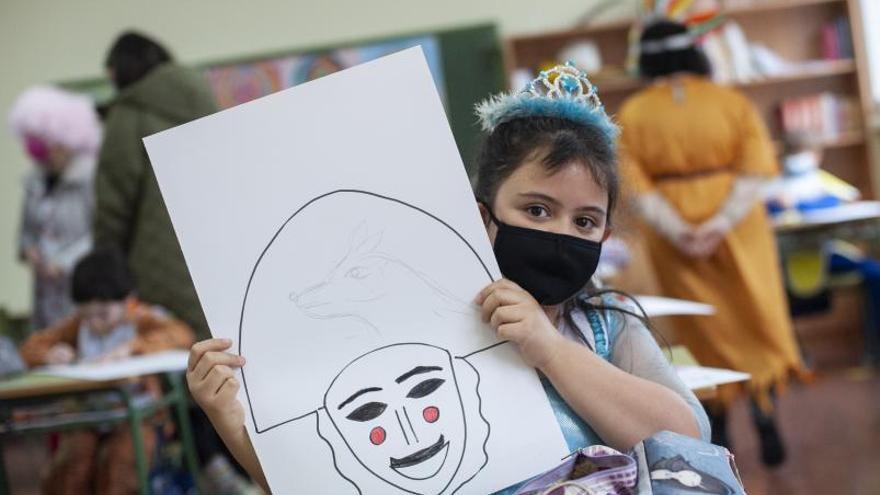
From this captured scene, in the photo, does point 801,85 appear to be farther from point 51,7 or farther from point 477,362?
point 477,362

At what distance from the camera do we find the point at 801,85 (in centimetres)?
699

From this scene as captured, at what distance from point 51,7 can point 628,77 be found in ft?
12.0

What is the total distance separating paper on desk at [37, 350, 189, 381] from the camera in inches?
109

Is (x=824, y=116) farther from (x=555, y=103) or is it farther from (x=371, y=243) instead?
(x=371, y=243)

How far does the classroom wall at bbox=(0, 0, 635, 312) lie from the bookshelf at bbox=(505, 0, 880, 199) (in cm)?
14

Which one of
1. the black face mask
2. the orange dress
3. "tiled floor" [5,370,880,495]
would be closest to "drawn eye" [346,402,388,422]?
the black face mask

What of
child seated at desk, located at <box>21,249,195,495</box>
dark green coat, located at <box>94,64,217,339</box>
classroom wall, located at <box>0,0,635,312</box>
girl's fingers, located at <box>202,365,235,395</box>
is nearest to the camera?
girl's fingers, located at <box>202,365,235,395</box>

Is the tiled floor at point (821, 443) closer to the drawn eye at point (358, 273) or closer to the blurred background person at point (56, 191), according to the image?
the blurred background person at point (56, 191)

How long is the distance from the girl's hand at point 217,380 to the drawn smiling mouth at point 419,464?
18cm

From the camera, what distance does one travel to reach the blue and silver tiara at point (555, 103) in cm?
135

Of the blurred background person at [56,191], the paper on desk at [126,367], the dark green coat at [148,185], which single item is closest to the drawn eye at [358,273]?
the paper on desk at [126,367]

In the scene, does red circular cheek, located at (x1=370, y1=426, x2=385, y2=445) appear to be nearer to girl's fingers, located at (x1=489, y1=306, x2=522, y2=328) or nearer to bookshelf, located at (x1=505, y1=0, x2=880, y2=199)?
girl's fingers, located at (x1=489, y1=306, x2=522, y2=328)

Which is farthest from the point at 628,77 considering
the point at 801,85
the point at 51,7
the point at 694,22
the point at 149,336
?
the point at 149,336

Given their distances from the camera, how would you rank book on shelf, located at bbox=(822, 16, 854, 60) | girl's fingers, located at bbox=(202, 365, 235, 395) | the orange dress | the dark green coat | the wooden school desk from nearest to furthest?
girl's fingers, located at bbox=(202, 365, 235, 395) → the wooden school desk → the dark green coat → the orange dress → book on shelf, located at bbox=(822, 16, 854, 60)
